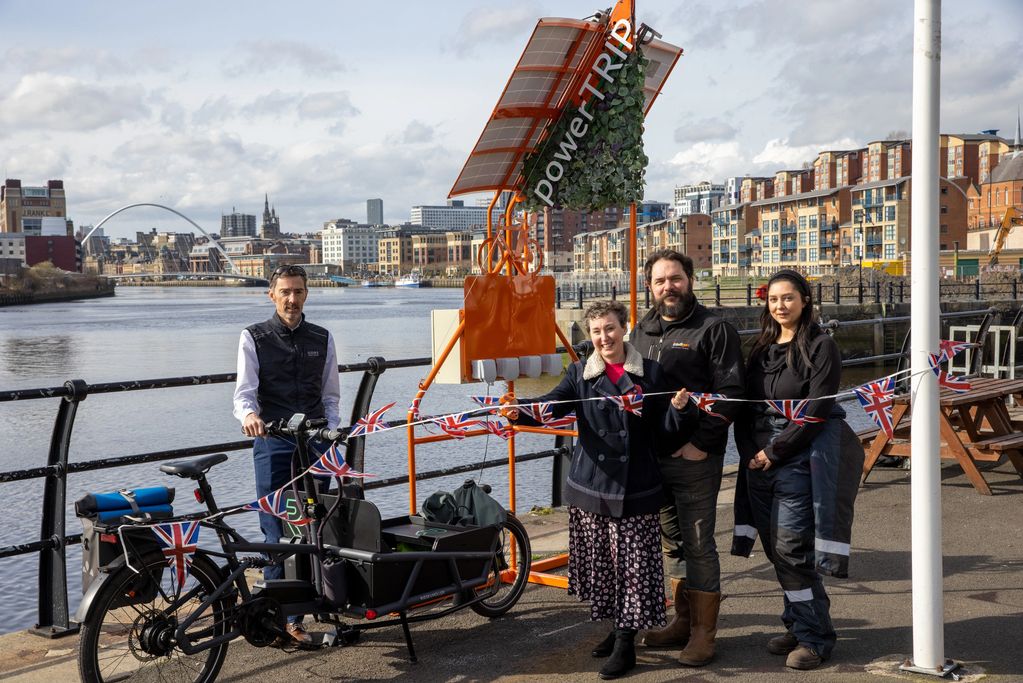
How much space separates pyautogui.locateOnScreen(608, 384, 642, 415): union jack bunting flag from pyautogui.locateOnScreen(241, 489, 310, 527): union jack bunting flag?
1.46 m

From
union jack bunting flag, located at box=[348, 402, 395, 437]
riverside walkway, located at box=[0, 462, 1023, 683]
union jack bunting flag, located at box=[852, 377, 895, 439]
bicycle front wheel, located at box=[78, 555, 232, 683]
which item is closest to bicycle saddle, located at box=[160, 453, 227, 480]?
bicycle front wheel, located at box=[78, 555, 232, 683]

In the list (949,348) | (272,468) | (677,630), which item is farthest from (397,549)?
(949,348)

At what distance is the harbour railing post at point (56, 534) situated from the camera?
15.8 ft

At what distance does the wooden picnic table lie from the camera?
7398 mm

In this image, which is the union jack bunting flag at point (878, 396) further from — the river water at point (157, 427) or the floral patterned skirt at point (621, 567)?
the river water at point (157, 427)

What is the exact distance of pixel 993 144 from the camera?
120688 mm

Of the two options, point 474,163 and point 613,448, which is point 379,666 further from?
point 474,163

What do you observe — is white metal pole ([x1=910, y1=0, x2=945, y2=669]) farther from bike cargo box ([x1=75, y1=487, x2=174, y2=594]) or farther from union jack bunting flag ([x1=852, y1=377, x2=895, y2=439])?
bike cargo box ([x1=75, y1=487, x2=174, y2=594])

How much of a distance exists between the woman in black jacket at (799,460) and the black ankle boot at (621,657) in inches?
24.7

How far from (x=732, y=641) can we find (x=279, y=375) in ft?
8.01

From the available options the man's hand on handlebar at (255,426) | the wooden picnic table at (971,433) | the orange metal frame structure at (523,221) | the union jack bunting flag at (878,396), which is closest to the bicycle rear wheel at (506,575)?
the orange metal frame structure at (523,221)

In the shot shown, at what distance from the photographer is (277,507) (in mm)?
4508

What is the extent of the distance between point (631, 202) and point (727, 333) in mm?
1544

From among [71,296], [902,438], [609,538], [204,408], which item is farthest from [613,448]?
[71,296]
